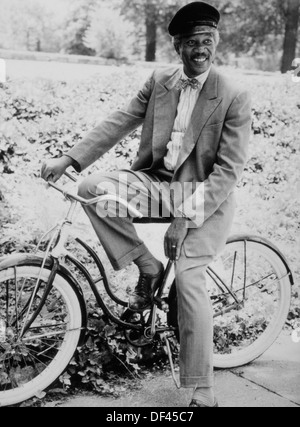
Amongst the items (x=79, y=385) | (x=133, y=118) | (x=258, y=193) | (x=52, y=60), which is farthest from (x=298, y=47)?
(x=79, y=385)

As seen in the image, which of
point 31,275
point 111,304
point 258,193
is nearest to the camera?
point 31,275

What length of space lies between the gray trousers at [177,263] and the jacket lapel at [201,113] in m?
0.26

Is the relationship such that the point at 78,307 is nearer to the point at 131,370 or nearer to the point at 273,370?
the point at 131,370

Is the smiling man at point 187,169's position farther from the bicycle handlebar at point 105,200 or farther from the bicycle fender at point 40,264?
the bicycle fender at point 40,264

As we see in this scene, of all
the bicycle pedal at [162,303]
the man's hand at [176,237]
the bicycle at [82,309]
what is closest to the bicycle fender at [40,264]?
the bicycle at [82,309]

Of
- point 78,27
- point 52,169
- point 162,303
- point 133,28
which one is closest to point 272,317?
point 162,303

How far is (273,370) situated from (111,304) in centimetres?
105

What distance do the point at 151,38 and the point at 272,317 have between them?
73.5 inches

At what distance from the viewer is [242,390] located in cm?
302

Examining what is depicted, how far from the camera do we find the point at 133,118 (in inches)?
113

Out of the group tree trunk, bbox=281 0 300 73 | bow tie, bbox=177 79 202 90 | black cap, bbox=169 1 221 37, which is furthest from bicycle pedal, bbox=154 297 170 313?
tree trunk, bbox=281 0 300 73

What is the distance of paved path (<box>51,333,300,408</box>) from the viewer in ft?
9.43

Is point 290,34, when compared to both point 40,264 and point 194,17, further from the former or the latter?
point 40,264

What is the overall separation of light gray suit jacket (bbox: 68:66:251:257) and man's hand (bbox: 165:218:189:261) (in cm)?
4
